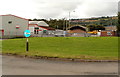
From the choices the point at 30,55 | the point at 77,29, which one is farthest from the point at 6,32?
the point at 77,29

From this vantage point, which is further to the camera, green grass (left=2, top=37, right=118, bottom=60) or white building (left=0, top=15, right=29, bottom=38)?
white building (left=0, top=15, right=29, bottom=38)

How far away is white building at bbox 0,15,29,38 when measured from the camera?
130ft

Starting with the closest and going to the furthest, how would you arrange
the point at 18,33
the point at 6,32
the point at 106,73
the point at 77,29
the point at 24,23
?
1. the point at 106,73
2. the point at 6,32
3. the point at 18,33
4. the point at 24,23
5. the point at 77,29

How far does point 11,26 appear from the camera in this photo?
139 feet

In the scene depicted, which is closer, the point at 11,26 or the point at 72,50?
the point at 72,50

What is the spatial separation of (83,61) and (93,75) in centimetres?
263

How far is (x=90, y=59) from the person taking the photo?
850cm

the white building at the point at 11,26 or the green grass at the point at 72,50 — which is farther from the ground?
the white building at the point at 11,26

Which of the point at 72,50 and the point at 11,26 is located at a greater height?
the point at 11,26

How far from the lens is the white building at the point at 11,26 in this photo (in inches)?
1561

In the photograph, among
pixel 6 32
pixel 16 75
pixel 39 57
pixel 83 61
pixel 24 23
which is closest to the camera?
pixel 16 75

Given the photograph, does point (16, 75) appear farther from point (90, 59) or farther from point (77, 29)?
point (77, 29)

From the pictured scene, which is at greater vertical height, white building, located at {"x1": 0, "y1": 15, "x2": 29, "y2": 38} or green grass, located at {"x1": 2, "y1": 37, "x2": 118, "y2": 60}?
white building, located at {"x1": 0, "y1": 15, "x2": 29, "y2": 38}

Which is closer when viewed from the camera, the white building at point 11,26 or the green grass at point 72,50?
the green grass at point 72,50
